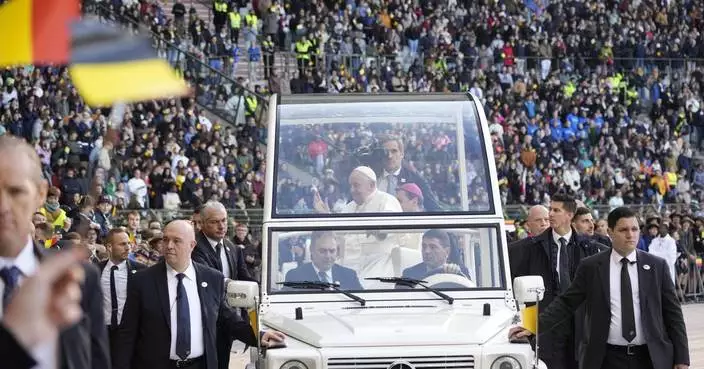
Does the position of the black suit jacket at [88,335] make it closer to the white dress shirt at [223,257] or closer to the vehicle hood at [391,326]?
the vehicle hood at [391,326]

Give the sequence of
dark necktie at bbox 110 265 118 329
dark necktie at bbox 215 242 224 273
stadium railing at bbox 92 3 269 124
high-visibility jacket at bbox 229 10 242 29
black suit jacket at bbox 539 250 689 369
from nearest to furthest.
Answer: black suit jacket at bbox 539 250 689 369 → dark necktie at bbox 110 265 118 329 → dark necktie at bbox 215 242 224 273 → stadium railing at bbox 92 3 269 124 → high-visibility jacket at bbox 229 10 242 29

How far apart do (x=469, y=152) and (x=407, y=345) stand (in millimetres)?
2191

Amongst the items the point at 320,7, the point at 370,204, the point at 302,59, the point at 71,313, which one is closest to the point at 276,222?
the point at 370,204

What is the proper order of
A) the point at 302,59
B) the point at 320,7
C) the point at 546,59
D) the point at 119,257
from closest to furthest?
the point at 119,257 → the point at 302,59 → the point at 320,7 → the point at 546,59

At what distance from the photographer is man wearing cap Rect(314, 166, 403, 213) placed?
10.5m

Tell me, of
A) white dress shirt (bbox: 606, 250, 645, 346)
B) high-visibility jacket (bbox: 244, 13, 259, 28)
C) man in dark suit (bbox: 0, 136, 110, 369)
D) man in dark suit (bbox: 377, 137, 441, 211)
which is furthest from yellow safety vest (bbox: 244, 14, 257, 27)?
man in dark suit (bbox: 0, 136, 110, 369)

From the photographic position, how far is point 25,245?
15.1 ft

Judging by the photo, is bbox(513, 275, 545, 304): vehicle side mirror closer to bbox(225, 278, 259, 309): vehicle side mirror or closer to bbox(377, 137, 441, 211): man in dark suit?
bbox(377, 137, 441, 211): man in dark suit

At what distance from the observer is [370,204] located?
1050 cm

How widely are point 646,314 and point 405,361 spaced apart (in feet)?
5.98

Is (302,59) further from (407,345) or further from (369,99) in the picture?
(407,345)

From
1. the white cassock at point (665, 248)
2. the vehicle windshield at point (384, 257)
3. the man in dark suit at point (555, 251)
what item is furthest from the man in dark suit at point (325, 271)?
the white cassock at point (665, 248)

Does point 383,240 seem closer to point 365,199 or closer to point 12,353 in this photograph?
point 365,199

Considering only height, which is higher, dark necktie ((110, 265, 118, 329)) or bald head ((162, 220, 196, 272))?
bald head ((162, 220, 196, 272))
